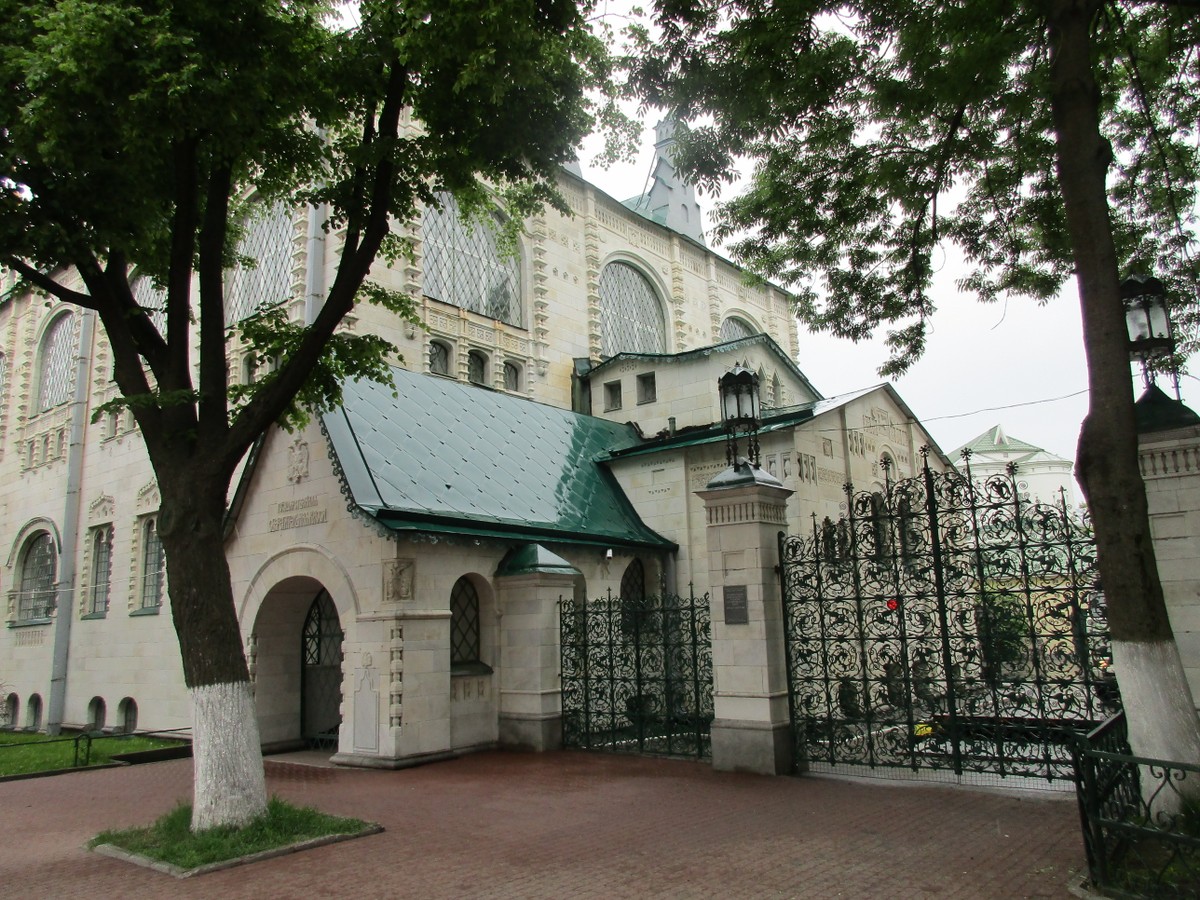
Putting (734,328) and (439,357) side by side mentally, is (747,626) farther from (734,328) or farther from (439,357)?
(734,328)

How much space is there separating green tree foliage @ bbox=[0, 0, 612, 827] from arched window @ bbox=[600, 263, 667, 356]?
18.7 metres

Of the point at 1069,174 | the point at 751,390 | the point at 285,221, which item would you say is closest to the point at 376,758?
the point at 751,390

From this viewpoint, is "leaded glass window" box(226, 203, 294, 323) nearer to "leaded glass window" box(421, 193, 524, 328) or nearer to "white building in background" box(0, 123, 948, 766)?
"white building in background" box(0, 123, 948, 766)

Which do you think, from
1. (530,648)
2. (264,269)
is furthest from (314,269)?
(530,648)

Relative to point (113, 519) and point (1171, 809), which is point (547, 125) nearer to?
point (1171, 809)

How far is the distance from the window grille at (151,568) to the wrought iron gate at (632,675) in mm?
13774

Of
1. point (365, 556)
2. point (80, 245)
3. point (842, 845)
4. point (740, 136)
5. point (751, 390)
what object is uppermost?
point (740, 136)

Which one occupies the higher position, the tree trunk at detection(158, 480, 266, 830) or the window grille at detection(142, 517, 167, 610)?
the window grille at detection(142, 517, 167, 610)

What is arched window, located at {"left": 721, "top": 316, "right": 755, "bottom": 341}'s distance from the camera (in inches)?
1426

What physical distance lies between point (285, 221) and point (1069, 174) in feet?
67.5

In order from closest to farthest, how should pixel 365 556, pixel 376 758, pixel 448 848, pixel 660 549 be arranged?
pixel 448 848 → pixel 376 758 → pixel 365 556 → pixel 660 549

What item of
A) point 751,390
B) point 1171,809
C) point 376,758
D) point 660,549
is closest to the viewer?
point 1171,809

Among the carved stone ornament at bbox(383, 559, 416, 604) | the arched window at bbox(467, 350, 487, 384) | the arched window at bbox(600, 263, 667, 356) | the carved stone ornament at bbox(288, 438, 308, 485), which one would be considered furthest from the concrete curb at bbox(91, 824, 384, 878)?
the arched window at bbox(600, 263, 667, 356)

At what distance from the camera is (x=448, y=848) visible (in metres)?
8.39
